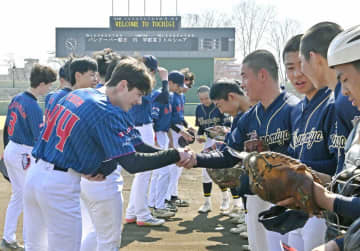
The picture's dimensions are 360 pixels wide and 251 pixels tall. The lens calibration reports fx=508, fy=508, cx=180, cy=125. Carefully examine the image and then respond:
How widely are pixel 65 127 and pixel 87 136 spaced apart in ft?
0.55

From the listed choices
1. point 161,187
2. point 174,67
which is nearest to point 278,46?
point 174,67

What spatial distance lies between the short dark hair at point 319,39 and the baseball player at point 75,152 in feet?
3.92

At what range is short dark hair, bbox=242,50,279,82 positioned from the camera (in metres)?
4.13

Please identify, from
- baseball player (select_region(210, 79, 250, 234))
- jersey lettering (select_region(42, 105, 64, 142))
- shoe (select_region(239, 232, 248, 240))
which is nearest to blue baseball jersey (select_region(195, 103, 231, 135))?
shoe (select_region(239, 232, 248, 240))

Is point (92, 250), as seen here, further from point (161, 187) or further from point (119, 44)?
point (119, 44)

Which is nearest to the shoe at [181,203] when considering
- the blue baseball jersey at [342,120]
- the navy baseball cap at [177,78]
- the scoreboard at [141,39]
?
the navy baseball cap at [177,78]

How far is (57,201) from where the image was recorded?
3.46 metres

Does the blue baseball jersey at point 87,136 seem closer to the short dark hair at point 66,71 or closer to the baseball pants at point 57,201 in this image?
the baseball pants at point 57,201

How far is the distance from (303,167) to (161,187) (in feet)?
19.1

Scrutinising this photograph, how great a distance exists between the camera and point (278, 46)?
5472 centimetres

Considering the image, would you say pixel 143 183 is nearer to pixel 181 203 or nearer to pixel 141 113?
pixel 141 113

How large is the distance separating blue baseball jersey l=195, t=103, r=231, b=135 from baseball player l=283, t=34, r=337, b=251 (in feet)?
17.0

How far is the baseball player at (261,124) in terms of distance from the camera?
3955 millimetres

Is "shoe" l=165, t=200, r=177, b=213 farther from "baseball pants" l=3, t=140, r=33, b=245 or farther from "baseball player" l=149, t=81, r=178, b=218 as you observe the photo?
"baseball pants" l=3, t=140, r=33, b=245
